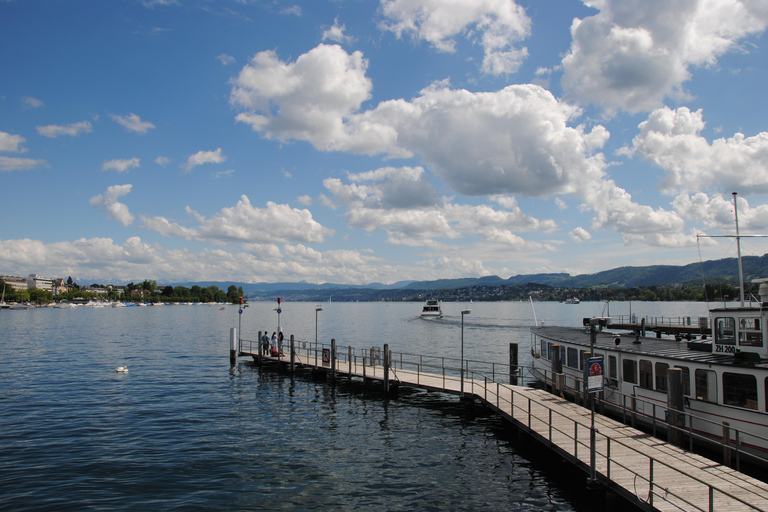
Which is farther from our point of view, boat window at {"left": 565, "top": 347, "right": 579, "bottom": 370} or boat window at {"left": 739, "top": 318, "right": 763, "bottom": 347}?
boat window at {"left": 565, "top": 347, "right": 579, "bottom": 370}

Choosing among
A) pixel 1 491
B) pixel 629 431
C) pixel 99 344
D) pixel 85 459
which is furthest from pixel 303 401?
pixel 99 344

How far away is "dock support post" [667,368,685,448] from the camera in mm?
19375

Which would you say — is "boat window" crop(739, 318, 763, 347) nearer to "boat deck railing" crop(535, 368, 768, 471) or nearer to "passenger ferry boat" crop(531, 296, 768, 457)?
"passenger ferry boat" crop(531, 296, 768, 457)

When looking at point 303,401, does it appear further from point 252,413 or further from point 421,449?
point 421,449

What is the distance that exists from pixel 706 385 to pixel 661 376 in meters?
2.25

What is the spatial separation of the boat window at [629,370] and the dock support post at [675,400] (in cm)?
353

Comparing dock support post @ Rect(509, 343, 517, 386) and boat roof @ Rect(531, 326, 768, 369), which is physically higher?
boat roof @ Rect(531, 326, 768, 369)

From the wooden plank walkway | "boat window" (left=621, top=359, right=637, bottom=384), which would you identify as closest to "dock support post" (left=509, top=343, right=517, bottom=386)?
the wooden plank walkway

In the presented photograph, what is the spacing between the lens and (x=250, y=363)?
51250 mm

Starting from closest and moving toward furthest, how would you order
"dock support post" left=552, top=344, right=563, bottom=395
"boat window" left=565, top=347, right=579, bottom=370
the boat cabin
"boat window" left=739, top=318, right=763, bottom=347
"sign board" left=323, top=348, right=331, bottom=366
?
the boat cabin → "boat window" left=739, top=318, right=763, bottom=347 → "boat window" left=565, top=347, right=579, bottom=370 → "dock support post" left=552, top=344, right=563, bottom=395 → "sign board" left=323, top=348, right=331, bottom=366

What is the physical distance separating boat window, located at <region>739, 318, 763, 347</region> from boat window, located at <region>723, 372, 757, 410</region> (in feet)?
11.6

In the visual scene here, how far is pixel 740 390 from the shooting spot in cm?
1842

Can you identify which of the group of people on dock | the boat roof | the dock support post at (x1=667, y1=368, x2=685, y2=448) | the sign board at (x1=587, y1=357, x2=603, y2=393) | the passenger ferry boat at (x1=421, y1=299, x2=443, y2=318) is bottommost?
the passenger ferry boat at (x1=421, y1=299, x2=443, y2=318)

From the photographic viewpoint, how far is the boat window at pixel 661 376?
21542 millimetres
